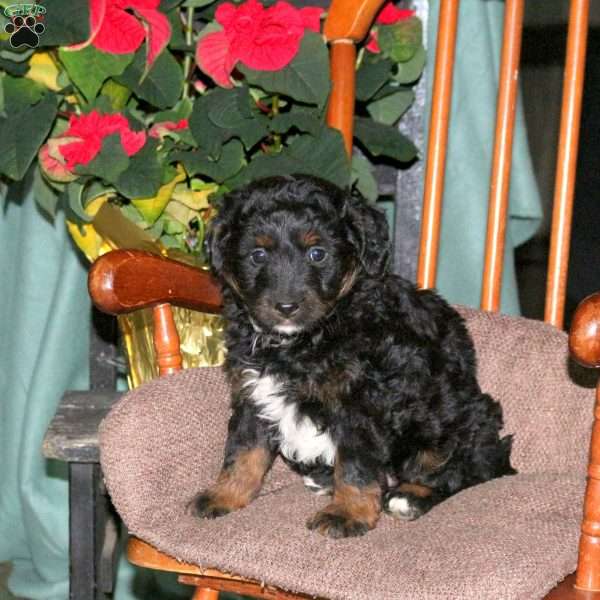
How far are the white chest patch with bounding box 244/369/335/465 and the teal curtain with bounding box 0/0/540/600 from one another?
42.2 inches

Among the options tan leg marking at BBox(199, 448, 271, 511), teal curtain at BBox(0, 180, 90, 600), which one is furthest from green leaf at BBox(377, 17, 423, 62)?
tan leg marking at BBox(199, 448, 271, 511)

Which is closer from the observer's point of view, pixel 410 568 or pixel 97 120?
pixel 410 568

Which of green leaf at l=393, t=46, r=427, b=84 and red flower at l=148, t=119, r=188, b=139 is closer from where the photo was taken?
red flower at l=148, t=119, r=188, b=139

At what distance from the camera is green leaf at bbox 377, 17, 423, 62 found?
2734 mm

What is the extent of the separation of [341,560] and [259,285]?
530 mm

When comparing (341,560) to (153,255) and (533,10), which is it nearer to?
(153,255)

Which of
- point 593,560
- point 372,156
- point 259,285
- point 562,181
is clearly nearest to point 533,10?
point 372,156

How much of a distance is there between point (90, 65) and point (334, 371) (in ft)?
→ 3.09

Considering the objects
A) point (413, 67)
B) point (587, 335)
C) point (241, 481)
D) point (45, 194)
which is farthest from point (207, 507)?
point (413, 67)

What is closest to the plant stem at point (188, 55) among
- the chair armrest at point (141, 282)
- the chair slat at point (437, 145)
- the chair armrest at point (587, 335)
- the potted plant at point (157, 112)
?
the potted plant at point (157, 112)

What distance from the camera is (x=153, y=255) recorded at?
6.54ft

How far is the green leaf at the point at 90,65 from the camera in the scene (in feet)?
7.89

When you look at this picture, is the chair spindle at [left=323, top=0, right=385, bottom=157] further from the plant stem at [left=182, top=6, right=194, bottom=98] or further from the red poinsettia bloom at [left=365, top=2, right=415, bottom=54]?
the plant stem at [left=182, top=6, right=194, bottom=98]

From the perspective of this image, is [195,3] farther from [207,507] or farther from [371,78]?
[207,507]
